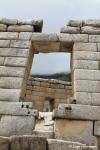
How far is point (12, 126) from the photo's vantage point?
670 cm

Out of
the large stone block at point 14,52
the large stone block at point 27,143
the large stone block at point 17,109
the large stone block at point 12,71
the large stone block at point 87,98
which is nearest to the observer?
the large stone block at point 27,143

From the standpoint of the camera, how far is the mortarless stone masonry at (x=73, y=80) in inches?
262

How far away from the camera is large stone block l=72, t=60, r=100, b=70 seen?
301 inches

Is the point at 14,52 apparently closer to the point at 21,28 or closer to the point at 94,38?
the point at 21,28

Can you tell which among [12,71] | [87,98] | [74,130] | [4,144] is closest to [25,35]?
[12,71]

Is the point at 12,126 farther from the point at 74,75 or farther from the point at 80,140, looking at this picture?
the point at 74,75

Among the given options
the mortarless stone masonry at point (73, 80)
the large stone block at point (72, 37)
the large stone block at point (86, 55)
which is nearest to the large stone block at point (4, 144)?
the mortarless stone masonry at point (73, 80)

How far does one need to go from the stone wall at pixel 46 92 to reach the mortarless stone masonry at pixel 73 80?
6.35 m

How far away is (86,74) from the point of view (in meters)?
7.49

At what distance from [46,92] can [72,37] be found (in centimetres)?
702

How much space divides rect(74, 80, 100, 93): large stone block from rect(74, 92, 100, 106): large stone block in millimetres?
115

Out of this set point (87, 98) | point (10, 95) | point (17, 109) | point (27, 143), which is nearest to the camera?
point (27, 143)

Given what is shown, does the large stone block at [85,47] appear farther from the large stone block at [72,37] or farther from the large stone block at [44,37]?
the large stone block at [44,37]

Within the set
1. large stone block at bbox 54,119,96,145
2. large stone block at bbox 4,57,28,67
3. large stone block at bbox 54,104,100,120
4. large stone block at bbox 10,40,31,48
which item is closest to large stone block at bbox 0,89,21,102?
large stone block at bbox 4,57,28,67
